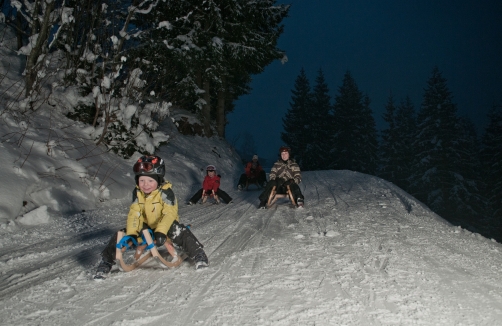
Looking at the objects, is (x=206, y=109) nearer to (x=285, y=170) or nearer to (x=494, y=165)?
(x=285, y=170)

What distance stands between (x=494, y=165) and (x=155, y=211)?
2752 centimetres

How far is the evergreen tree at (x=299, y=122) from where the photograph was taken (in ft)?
99.5

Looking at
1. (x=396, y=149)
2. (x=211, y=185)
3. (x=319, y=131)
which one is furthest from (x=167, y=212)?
(x=396, y=149)

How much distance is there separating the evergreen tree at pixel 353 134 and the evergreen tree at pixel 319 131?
2.30 ft

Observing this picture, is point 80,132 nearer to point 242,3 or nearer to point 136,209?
point 136,209

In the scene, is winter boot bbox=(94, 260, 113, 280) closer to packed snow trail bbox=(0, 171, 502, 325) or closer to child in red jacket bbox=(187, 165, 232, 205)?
packed snow trail bbox=(0, 171, 502, 325)

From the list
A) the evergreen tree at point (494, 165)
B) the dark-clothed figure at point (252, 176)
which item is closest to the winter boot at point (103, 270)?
the dark-clothed figure at point (252, 176)

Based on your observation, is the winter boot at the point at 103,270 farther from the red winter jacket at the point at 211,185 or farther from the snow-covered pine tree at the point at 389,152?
the snow-covered pine tree at the point at 389,152

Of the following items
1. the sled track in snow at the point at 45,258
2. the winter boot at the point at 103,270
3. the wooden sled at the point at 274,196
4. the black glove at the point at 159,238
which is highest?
the wooden sled at the point at 274,196

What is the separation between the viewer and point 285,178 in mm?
7883

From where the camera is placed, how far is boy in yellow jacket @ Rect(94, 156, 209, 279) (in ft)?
11.3

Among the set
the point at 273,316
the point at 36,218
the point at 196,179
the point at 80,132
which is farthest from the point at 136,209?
the point at 196,179

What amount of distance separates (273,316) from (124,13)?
11531 millimetres

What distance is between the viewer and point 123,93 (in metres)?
9.98
